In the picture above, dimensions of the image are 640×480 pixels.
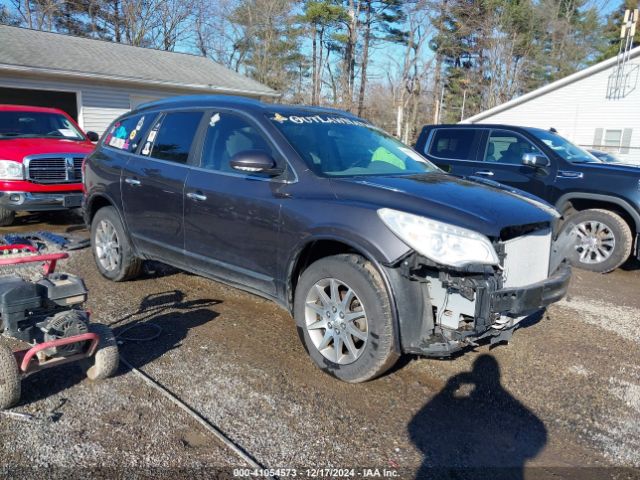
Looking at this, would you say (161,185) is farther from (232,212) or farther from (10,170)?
(10,170)

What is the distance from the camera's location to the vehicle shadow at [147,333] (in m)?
3.36

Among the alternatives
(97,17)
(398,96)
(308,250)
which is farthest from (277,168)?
(398,96)

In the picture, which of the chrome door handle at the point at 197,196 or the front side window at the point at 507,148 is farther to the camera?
the front side window at the point at 507,148

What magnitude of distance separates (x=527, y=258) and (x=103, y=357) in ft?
8.95

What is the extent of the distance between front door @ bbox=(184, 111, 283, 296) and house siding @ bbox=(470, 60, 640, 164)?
69.6ft

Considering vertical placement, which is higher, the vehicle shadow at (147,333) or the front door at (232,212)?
the front door at (232,212)

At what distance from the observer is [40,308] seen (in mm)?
3236

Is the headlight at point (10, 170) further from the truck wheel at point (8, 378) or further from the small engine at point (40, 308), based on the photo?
the truck wheel at point (8, 378)

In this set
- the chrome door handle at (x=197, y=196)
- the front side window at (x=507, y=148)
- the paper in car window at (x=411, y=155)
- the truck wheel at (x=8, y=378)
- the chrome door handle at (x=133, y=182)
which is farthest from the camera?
the front side window at (x=507, y=148)

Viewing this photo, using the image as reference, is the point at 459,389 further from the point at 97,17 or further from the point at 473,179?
the point at 97,17

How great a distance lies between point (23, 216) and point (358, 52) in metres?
32.1

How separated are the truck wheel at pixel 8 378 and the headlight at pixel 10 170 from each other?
222 inches

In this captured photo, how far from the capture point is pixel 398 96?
40.4 metres

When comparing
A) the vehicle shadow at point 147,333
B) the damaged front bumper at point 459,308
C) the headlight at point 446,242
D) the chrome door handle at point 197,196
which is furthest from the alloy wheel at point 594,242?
the chrome door handle at point 197,196
